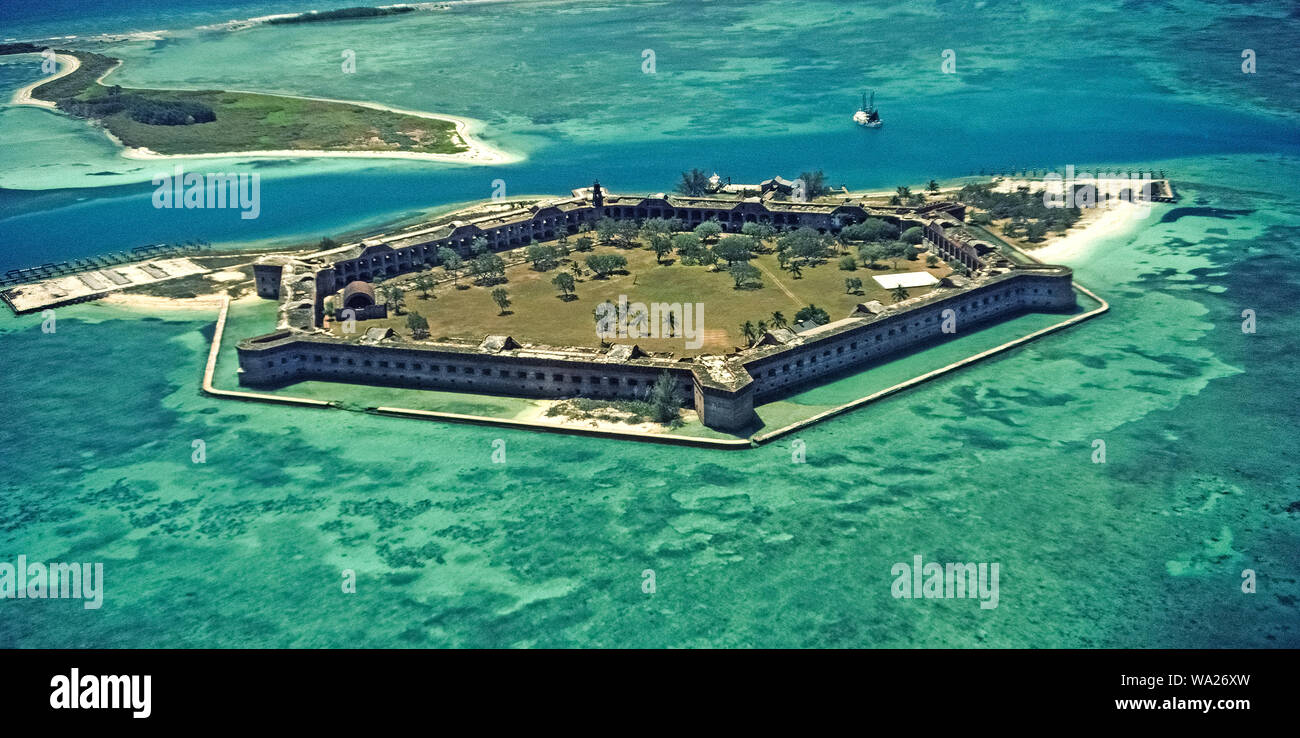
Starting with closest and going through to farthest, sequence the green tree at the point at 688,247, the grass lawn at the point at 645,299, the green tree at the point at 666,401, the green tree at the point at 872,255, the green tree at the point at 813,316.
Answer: the green tree at the point at 666,401 < the green tree at the point at 813,316 < the grass lawn at the point at 645,299 < the green tree at the point at 872,255 < the green tree at the point at 688,247

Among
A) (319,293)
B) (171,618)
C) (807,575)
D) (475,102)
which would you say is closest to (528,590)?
(807,575)

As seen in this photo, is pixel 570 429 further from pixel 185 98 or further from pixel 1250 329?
pixel 185 98

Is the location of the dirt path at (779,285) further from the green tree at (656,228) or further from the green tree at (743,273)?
the green tree at (656,228)

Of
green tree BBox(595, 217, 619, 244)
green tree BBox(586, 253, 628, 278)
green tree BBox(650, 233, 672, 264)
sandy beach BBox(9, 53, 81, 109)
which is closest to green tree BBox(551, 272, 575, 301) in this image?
green tree BBox(586, 253, 628, 278)

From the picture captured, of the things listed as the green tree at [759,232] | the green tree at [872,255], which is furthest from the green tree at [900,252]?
the green tree at [759,232]

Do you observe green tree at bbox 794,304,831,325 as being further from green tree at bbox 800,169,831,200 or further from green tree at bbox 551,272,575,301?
green tree at bbox 800,169,831,200

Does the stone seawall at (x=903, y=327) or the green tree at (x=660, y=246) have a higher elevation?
the green tree at (x=660, y=246)
